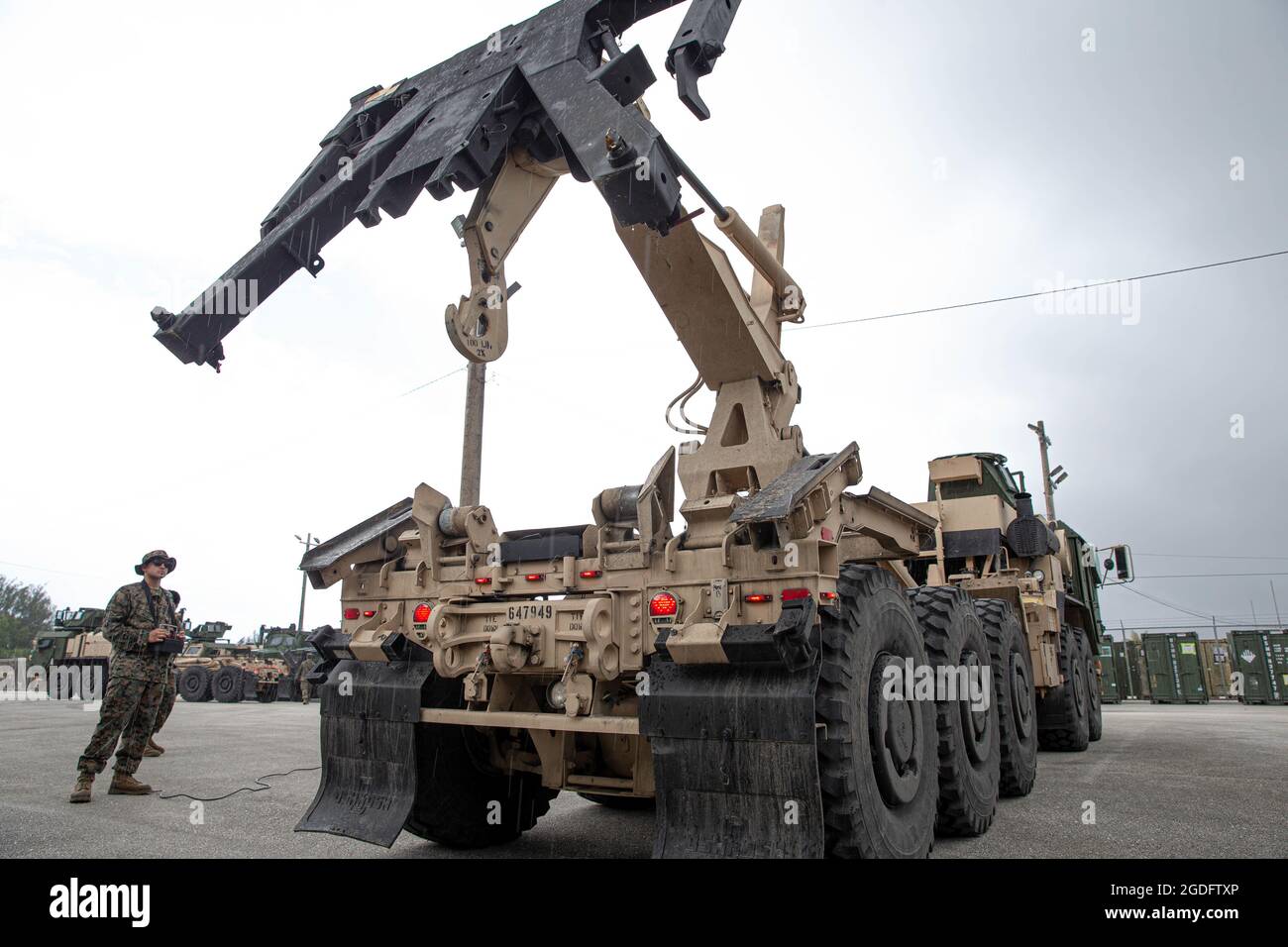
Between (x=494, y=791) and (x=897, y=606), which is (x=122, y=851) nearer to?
(x=494, y=791)

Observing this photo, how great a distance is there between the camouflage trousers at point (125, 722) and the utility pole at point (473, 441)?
5.57m

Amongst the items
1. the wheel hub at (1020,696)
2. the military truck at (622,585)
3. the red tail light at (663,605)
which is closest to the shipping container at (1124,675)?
the wheel hub at (1020,696)

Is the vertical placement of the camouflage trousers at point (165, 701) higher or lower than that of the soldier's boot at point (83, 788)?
higher

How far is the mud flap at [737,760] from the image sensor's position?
3172 mm

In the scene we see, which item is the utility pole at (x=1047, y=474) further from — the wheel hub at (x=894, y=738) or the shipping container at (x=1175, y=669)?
the wheel hub at (x=894, y=738)

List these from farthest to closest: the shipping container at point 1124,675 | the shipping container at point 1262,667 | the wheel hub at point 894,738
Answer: the shipping container at point 1124,675 → the shipping container at point 1262,667 → the wheel hub at point 894,738

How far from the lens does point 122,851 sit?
437cm

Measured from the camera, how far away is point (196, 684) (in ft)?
76.6

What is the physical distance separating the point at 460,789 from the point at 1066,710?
24.1ft

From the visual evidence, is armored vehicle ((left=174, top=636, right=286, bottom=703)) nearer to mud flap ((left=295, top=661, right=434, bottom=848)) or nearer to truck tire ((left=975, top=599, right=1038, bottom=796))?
mud flap ((left=295, top=661, right=434, bottom=848))

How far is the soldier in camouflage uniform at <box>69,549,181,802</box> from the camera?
6227mm

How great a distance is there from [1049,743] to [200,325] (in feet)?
31.8
